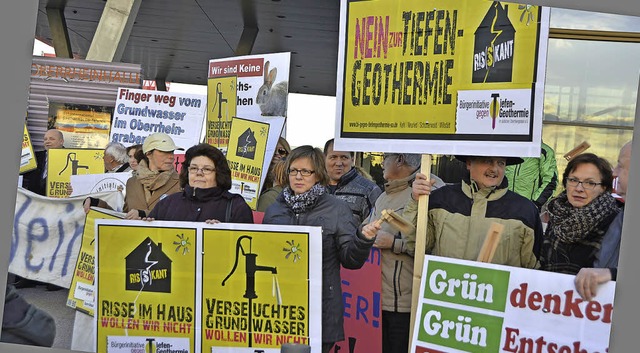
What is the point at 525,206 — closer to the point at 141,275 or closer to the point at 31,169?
the point at 141,275

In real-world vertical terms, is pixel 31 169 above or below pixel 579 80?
below

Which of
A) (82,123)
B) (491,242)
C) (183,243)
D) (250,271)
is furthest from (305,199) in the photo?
(82,123)

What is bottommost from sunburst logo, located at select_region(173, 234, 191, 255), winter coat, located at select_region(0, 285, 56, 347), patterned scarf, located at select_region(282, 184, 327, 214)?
winter coat, located at select_region(0, 285, 56, 347)

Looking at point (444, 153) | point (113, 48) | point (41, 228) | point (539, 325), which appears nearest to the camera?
point (539, 325)

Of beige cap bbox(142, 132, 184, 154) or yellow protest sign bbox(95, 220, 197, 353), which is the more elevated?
beige cap bbox(142, 132, 184, 154)

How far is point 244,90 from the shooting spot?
676 cm

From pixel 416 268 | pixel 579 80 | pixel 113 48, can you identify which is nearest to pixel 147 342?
pixel 416 268

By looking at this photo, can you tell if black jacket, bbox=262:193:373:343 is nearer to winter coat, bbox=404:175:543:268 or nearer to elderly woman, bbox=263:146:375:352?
elderly woman, bbox=263:146:375:352

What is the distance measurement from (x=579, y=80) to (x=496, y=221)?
1134 mm

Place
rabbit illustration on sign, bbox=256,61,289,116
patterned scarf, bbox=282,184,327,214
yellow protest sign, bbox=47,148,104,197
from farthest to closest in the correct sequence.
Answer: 1. yellow protest sign, bbox=47,148,104,197
2. rabbit illustration on sign, bbox=256,61,289,116
3. patterned scarf, bbox=282,184,327,214

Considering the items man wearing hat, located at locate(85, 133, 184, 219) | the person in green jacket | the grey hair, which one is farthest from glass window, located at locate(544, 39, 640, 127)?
the grey hair

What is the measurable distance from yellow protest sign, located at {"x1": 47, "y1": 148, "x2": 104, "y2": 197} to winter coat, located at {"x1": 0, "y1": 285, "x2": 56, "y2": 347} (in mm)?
1161

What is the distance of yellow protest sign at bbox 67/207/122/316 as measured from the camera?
20.0ft

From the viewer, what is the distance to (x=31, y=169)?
22.6 feet
